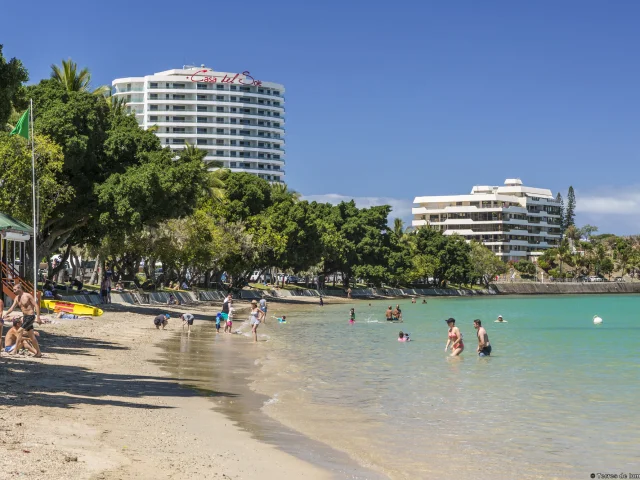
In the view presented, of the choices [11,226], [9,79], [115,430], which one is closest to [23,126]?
[11,226]

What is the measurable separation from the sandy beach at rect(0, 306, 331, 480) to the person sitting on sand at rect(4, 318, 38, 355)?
666 millimetres

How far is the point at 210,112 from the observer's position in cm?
17275

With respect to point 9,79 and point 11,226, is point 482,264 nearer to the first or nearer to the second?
point 11,226

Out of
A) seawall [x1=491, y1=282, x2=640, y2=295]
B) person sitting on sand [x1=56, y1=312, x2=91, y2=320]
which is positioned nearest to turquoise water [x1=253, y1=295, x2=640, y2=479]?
person sitting on sand [x1=56, y1=312, x2=91, y2=320]

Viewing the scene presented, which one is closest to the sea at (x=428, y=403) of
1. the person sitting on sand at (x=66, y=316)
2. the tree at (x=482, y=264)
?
the person sitting on sand at (x=66, y=316)

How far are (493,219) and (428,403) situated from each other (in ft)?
560

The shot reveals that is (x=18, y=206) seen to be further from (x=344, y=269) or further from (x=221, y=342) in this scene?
(x=344, y=269)

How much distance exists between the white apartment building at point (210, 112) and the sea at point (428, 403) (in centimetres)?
13875

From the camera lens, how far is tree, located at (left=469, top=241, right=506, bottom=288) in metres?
149

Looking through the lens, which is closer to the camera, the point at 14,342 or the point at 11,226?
the point at 14,342

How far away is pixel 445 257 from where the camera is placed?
13838cm

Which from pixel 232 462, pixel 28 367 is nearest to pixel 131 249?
pixel 28 367

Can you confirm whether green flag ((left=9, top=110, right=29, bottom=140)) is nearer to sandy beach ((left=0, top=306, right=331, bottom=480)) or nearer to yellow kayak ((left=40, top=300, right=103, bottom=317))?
yellow kayak ((left=40, top=300, right=103, bottom=317))

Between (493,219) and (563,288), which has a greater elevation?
(493,219)
